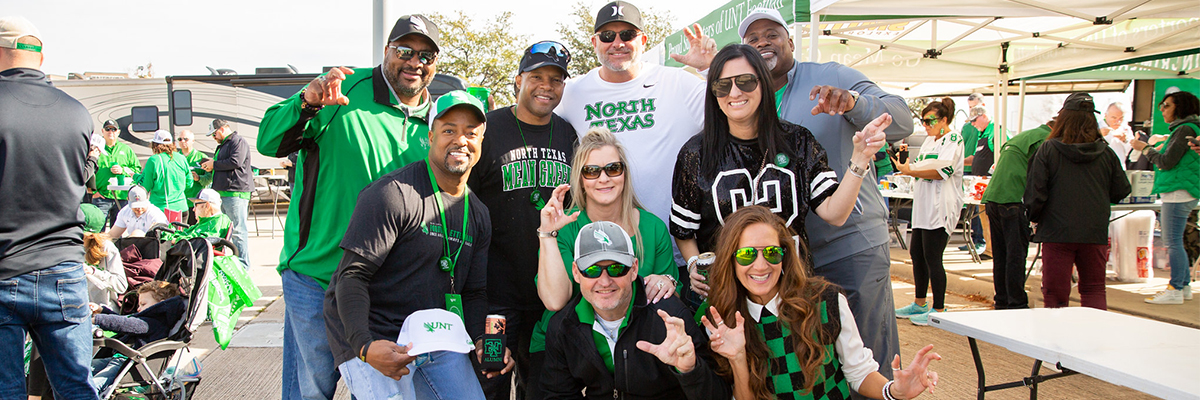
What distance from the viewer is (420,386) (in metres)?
2.30

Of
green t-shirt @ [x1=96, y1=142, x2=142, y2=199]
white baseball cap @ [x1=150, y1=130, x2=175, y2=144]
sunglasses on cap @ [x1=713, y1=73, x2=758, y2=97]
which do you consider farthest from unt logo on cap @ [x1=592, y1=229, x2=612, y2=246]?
green t-shirt @ [x1=96, y1=142, x2=142, y2=199]

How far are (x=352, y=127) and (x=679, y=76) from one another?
1.49 m

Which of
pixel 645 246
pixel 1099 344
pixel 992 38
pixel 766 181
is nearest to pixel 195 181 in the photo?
pixel 645 246

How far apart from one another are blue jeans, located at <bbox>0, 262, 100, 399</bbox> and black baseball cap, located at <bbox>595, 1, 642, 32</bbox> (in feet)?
8.53

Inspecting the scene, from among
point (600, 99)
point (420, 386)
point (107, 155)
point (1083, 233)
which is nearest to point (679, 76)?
point (600, 99)

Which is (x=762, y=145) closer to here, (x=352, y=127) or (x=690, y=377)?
(x=690, y=377)

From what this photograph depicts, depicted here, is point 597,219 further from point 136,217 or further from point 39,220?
point 136,217

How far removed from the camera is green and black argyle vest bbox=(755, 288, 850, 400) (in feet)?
7.48

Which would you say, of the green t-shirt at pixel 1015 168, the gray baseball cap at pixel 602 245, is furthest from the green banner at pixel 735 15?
the gray baseball cap at pixel 602 245

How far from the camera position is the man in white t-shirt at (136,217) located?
6375 mm

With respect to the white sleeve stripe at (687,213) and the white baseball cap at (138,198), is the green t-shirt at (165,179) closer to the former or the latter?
the white baseball cap at (138,198)

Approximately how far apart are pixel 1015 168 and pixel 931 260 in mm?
1005

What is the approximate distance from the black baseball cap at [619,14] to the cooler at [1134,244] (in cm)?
649

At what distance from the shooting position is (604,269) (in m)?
2.35
